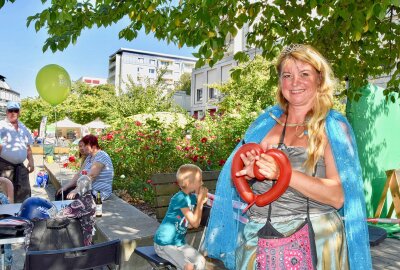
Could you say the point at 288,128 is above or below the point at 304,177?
above

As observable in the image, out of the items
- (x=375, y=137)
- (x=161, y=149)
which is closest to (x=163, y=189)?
(x=161, y=149)

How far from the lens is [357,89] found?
5926 mm

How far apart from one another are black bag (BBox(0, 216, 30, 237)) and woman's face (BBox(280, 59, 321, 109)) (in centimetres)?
226

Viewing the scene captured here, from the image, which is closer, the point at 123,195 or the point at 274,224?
the point at 274,224

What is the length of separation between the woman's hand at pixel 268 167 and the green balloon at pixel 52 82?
4954 millimetres

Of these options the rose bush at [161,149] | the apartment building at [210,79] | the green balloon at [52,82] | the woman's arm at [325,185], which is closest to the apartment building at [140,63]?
the apartment building at [210,79]

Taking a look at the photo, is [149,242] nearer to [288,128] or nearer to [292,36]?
[288,128]

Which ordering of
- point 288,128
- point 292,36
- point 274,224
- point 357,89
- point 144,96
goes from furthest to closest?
point 144,96 → point 357,89 → point 292,36 → point 288,128 → point 274,224

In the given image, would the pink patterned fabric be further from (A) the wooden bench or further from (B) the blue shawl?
(A) the wooden bench

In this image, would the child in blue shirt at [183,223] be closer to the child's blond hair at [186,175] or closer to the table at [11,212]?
the child's blond hair at [186,175]

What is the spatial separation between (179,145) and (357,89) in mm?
3400

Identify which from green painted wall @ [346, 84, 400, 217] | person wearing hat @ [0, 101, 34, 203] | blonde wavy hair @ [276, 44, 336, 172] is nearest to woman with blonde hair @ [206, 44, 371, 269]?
blonde wavy hair @ [276, 44, 336, 172]

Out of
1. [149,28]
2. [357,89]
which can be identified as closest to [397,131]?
[357,89]

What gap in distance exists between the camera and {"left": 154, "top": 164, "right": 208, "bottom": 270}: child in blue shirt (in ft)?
10.4
